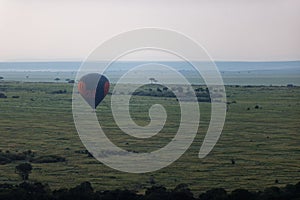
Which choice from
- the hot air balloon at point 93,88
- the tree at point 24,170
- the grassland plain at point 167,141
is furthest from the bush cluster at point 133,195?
the hot air balloon at point 93,88

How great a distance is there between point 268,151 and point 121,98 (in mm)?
39539

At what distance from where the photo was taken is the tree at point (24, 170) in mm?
24784

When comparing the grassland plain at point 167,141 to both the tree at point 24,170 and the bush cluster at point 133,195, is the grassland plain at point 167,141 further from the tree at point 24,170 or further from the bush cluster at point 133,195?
the bush cluster at point 133,195

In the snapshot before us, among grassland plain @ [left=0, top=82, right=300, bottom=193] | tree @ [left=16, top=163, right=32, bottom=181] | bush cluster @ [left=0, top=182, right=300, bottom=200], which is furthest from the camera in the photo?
grassland plain @ [left=0, top=82, right=300, bottom=193]

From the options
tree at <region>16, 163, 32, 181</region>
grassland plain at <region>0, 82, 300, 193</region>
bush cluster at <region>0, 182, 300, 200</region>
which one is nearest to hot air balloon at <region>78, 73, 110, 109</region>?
grassland plain at <region>0, 82, 300, 193</region>

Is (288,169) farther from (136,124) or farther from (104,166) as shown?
(136,124)

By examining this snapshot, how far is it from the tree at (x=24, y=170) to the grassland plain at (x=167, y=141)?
0.98ft

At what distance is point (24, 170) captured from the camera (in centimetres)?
2527

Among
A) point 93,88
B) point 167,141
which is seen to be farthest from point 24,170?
point 93,88

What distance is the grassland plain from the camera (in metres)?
25.0

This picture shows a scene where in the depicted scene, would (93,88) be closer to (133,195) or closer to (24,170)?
(24,170)

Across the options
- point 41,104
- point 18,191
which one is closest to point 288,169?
point 18,191

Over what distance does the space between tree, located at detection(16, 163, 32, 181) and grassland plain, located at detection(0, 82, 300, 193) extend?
11.7 inches

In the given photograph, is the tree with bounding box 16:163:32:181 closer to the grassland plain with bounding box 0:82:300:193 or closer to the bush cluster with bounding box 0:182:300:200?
the grassland plain with bounding box 0:82:300:193
